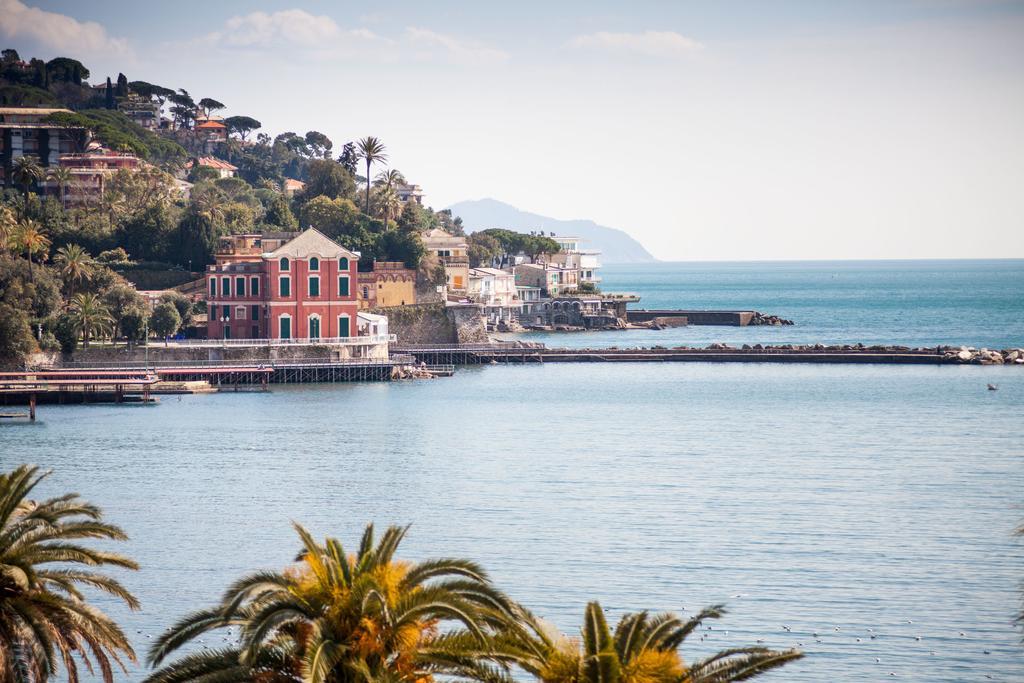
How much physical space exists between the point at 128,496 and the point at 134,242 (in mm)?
68325

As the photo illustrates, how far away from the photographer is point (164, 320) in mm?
98312

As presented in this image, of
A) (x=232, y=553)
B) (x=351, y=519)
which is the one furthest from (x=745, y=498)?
(x=232, y=553)

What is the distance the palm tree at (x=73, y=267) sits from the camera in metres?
102

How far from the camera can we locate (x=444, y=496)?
2104 inches

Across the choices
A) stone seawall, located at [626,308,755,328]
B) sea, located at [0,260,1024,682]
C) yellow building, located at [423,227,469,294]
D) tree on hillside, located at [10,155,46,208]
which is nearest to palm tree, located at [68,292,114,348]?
sea, located at [0,260,1024,682]

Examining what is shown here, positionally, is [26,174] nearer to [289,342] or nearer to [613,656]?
[289,342]

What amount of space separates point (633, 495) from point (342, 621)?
3514 cm

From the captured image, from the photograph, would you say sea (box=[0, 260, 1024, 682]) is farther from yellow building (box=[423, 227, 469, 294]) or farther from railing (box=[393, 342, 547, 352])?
yellow building (box=[423, 227, 469, 294])

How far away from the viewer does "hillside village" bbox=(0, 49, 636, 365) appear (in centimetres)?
9819

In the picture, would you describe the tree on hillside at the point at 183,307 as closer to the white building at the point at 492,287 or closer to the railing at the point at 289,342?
the railing at the point at 289,342

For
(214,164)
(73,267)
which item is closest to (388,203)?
(73,267)

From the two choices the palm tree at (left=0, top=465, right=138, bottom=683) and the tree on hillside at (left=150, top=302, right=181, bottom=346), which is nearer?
the palm tree at (left=0, top=465, right=138, bottom=683)

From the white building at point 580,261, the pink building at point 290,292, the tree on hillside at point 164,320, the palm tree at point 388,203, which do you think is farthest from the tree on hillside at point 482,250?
the tree on hillside at point 164,320

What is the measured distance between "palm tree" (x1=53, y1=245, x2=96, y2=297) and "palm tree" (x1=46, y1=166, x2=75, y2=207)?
1049 inches
